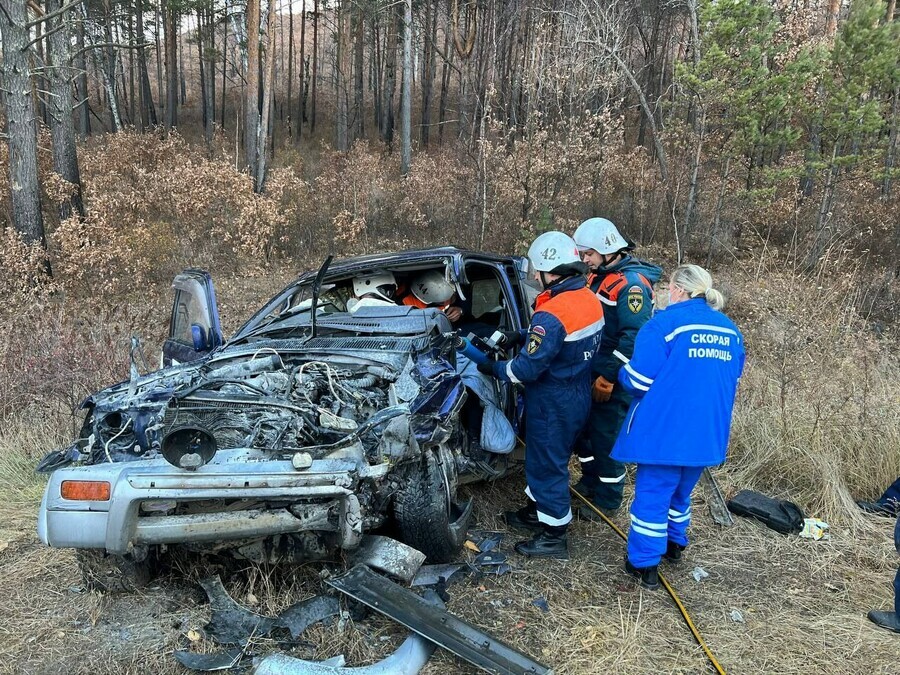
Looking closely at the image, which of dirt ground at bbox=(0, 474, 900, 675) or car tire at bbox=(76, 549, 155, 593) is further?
car tire at bbox=(76, 549, 155, 593)

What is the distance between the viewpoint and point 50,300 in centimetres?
920

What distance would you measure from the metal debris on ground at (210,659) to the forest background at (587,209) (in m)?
1.98

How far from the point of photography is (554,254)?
3.40 meters

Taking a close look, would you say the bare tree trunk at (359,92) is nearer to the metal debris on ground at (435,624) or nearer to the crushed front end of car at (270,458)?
the crushed front end of car at (270,458)

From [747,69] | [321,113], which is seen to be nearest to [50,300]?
[747,69]

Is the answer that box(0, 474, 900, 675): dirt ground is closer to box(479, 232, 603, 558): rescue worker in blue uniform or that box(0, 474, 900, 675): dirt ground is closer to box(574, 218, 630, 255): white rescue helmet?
box(479, 232, 603, 558): rescue worker in blue uniform

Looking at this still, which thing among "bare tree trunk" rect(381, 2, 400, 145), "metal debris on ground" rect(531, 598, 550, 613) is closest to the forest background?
"metal debris on ground" rect(531, 598, 550, 613)

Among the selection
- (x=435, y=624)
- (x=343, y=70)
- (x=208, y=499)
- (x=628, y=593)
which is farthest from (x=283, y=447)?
(x=343, y=70)

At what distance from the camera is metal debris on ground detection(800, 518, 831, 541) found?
3892 mm

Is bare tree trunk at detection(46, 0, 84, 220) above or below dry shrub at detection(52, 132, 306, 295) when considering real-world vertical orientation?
above

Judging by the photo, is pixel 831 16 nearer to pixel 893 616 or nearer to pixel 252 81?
pixel 252 81

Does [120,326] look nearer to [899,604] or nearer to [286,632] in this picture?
[286,632]

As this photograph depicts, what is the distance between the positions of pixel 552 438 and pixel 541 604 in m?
0.89

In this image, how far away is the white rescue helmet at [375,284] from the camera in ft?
14.8
